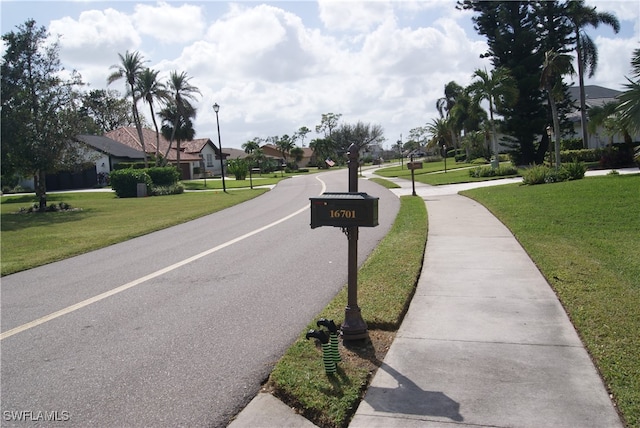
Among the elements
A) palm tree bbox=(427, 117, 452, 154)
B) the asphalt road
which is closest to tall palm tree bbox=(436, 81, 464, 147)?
palm tree bbox=(427, 117, 452, 154)

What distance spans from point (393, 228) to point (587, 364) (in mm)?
8597

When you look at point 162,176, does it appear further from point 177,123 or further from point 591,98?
point 591,98

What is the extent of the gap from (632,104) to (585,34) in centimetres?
3160

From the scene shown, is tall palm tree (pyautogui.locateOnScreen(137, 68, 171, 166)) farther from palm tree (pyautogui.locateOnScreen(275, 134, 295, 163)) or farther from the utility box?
palm tree (pyautogui.locateOnScreen(275, 134, 295, 163))

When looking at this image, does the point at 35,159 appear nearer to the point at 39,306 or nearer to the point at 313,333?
the point at 39,306

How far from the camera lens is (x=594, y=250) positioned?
9.03 metres

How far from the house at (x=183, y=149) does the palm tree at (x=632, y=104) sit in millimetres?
47289

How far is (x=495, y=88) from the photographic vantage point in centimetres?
3562

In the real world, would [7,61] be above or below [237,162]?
above

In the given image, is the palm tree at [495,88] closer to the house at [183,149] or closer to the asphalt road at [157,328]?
the asphalt road at [157,328]

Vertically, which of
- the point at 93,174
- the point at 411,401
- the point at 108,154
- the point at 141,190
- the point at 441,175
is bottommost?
the point at 411,401

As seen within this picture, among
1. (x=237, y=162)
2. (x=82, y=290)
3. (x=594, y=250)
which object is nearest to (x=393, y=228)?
(x=594, y=250)

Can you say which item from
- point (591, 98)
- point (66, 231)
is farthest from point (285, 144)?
point (66, 231)

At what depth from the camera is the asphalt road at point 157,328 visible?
161 inches
